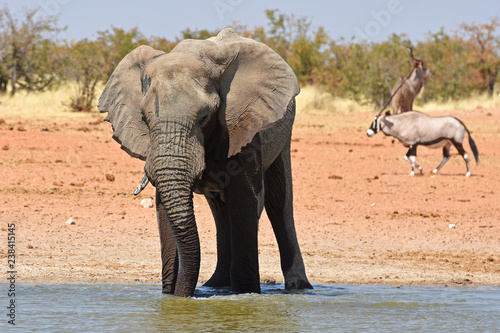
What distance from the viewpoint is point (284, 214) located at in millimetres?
7277

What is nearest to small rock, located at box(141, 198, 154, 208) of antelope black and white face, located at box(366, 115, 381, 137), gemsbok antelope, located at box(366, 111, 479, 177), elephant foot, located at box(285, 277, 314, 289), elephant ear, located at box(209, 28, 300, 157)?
elephant foot, located at box(285, 277, 314, 289)

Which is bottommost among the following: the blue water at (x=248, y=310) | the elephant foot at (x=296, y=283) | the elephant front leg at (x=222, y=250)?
the blue water at (x=248, y=310)

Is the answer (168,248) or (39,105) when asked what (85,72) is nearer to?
(39,105)

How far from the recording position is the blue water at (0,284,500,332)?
5.68 metres

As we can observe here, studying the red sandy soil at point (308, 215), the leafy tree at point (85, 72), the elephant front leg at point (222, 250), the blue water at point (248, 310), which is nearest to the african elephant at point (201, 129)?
the blue water at point (248, 310)

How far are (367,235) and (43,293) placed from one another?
178 inches

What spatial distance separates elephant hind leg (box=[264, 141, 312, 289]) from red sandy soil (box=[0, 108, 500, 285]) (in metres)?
0.63

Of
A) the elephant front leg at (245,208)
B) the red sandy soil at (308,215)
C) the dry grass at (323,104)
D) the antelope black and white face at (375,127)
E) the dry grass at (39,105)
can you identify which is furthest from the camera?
the dry grass at (323,104)

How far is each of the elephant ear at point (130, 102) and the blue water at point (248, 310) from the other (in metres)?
1.10

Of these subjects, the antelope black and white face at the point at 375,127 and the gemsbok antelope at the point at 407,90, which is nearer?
the antelope black and white face at the point at 375,127

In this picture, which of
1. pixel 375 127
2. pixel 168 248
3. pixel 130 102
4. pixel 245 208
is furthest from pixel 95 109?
pixel 245 208

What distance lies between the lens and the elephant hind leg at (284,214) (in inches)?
282

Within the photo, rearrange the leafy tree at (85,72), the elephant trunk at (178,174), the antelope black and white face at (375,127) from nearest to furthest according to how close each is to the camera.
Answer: the elephant trunk at (178,174)
the antelope black and white face at (375,127)
the leafy tree at (85,72)

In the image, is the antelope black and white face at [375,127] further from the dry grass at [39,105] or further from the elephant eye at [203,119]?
the elephant eye at [203,119]
